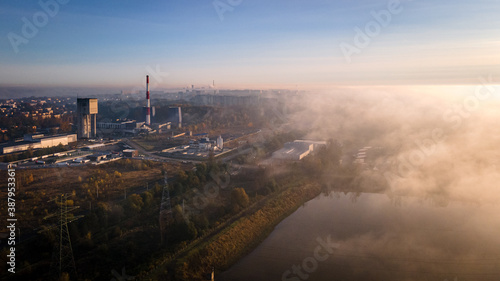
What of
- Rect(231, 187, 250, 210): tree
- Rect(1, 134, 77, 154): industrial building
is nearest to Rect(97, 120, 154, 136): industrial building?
Rect(1, 134, 77, 154): industrial building

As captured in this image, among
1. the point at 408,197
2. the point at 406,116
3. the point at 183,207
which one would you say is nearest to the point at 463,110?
the point at 406,116

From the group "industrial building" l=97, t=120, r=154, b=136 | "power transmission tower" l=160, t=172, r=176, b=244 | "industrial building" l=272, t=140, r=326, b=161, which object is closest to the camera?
"power transmission tower" l=160, t=172, r=176, b=244

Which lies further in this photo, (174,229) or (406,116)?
(406,116)

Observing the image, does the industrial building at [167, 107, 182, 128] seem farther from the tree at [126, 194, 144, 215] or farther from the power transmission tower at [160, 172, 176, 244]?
the tree at [126, 194, 144, 215]

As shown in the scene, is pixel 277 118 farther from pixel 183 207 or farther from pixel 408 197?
pixel 183 207

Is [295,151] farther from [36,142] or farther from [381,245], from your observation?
[36,142]

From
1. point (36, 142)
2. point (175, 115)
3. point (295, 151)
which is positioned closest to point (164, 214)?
point (295, 151)
